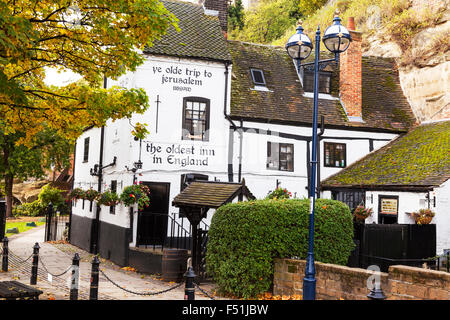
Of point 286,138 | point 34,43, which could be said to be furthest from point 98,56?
point 286,138

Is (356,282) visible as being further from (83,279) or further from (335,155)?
(335,155)

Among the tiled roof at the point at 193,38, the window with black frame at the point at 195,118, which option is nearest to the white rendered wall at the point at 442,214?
the window with black frame at the point at 195,118

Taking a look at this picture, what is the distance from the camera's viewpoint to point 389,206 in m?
16.8

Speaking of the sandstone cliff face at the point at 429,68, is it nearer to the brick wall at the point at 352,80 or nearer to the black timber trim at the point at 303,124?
the black timber trim at the point at 303,124

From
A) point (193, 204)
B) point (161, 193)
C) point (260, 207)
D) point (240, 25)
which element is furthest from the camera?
point (240, 25)

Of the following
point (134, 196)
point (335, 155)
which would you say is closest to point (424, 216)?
point (335, 155)

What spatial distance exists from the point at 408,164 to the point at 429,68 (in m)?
7.06

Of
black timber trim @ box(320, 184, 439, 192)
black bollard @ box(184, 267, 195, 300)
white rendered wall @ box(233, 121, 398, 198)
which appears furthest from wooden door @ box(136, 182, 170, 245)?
black bollard @ box(184, 267, 195, 300)

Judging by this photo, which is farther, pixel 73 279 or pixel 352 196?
pixel 352 196

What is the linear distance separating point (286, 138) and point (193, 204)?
736 centimetres

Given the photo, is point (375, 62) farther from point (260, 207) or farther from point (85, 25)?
point (85, 25)

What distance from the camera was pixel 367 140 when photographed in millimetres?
20031

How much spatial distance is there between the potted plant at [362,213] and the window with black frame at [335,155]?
10.4ft

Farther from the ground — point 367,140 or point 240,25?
point 240,25
